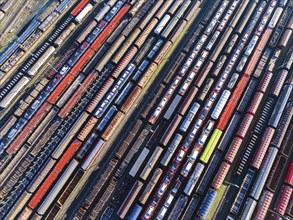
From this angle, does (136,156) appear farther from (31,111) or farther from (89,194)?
(31,111)

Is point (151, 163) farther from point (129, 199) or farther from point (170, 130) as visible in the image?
point (129, 199)

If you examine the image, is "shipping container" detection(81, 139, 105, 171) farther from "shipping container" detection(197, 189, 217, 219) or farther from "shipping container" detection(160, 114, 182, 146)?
"shipping container" detection(197, 189, 217, 219)

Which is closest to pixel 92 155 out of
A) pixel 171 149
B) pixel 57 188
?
pixel 57 188

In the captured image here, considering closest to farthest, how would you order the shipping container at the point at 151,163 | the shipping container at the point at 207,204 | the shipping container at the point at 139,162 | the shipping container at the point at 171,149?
the shipping container at the point at 207,204 < the shipping container at the point at 151,163 < the shipping container at the point at 139,162 < the shipping container at the point at 171,149

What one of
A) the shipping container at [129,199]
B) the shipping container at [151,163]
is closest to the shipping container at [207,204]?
the shipping container at [151,163]

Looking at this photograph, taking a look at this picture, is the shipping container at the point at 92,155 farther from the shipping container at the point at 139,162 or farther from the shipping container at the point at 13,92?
the shipping container at the point at 13,92

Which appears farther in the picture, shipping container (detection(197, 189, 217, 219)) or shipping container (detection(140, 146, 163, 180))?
shipping container (detection(140, 146, 163, 180))

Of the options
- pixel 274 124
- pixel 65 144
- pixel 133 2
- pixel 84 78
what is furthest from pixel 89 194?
pixel 133 2

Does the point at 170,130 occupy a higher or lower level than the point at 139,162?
higher

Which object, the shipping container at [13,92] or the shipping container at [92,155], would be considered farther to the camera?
the shipping container at [13,92]

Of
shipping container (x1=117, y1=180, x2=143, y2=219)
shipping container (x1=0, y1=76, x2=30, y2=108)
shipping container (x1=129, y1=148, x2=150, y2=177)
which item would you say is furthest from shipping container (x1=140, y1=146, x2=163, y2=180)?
shipping container (x1=0, y1=76, x2=30, y2=108)

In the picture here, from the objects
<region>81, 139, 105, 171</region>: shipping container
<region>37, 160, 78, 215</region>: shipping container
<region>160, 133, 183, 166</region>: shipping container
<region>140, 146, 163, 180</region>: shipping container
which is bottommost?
<region>37, 160, 78, 215</region>: shipping container
